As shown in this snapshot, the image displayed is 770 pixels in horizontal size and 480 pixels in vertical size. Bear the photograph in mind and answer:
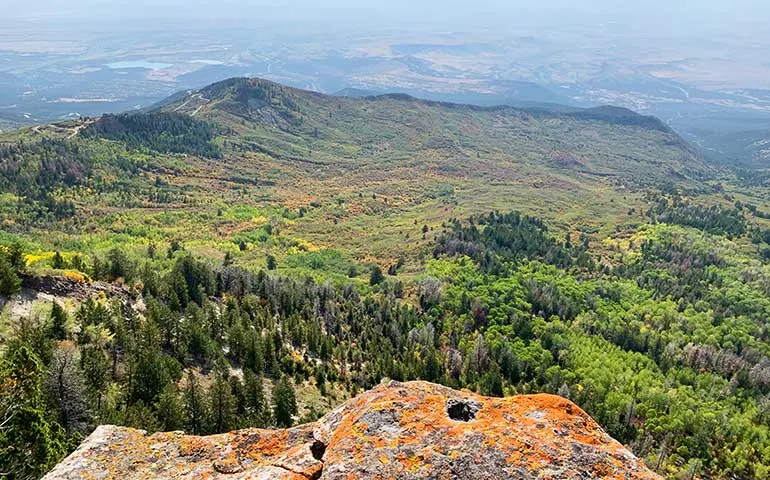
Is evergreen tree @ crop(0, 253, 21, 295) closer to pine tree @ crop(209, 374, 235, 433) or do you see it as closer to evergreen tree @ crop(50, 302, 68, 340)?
evergreen tree @ crop(50, 302, 68, 340)

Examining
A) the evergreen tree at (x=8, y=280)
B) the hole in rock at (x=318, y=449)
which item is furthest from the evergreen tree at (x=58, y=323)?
the hole in rock at (x=318, y=449)

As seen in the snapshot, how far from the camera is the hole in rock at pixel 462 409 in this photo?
1472 cm

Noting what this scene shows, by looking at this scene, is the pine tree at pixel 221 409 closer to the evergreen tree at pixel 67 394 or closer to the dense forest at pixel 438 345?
the dense forest at pixel 438 345

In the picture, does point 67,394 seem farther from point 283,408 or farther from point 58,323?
point 283,408

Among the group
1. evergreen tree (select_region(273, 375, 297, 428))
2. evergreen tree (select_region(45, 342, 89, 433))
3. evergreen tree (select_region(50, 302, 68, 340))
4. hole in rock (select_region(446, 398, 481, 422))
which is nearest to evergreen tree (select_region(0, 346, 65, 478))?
evergreen tree (select_region(45, 342, 89, 433))

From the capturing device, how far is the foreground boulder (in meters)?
12.5

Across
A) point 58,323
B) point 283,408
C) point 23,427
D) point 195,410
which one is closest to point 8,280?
point 58,323

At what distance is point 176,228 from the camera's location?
179250 millimetres

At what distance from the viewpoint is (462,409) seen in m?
15.0

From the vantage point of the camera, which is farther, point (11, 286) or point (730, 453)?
point (730, 453)

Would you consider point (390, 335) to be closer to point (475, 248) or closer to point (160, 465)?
point (475, 248)

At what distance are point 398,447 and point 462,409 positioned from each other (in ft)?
9.51

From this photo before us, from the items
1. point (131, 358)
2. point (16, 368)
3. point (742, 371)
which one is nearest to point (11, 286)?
point (131, 358)

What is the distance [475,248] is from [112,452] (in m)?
162
